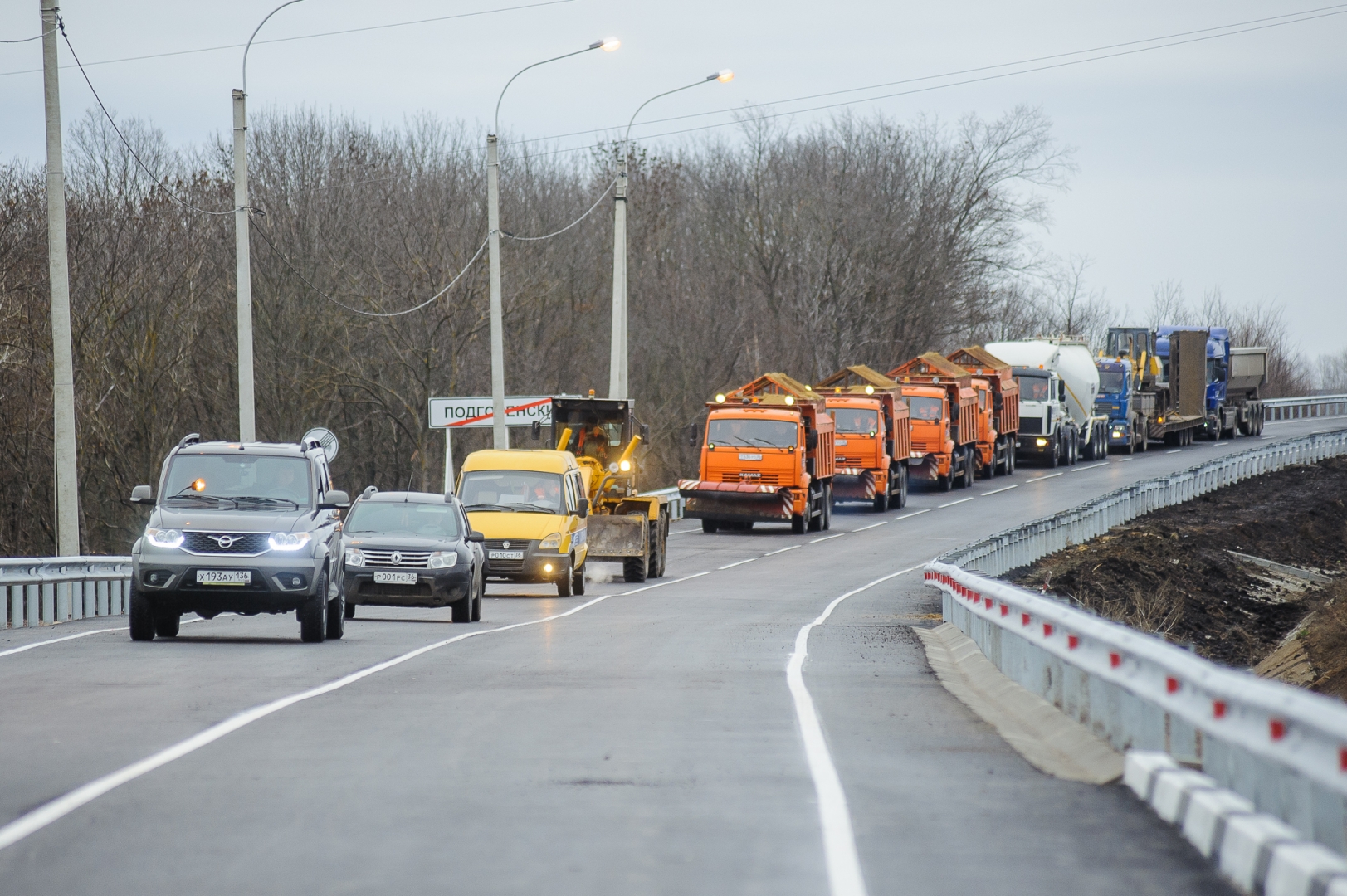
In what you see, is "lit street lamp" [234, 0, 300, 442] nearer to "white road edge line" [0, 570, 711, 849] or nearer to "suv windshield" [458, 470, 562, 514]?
"suv windshield" [458, 470, 562, 514]

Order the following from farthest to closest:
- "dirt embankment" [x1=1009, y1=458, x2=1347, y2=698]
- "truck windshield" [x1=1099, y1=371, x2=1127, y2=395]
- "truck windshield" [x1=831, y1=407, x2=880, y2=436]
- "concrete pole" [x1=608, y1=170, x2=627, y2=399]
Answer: "truck windshield" [x1=1099, y1=371, x2=1127, y2=395] < "truck windshield" [x1=831, y1=407, x2=880, y2=436] < "concrete pole" [x1=608, y1=170, x2=627, y2=399] < "dirt embankment" [x1=1009, y1=458, x2=1347, y2=698]

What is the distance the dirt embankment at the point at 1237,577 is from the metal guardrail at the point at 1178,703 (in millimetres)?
8131

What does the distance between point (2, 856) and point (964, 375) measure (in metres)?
48.9

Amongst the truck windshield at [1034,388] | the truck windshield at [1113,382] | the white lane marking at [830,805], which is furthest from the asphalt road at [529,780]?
the truck windshield at [1113,382]

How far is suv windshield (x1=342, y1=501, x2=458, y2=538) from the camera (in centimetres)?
2241

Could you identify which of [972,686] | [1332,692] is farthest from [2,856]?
[1332,692]

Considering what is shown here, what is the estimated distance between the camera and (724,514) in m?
43.0

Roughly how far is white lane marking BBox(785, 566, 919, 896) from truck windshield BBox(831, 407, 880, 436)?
111 ft

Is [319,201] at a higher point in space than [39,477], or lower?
higher

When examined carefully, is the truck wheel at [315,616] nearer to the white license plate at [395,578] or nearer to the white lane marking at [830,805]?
the white license plate at [395,578]

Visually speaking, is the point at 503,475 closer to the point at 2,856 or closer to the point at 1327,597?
the point at 1327,597

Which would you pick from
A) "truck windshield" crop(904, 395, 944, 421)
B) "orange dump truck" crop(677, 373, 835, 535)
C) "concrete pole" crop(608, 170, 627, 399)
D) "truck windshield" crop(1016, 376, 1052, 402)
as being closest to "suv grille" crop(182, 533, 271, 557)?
"concrete pole" crop(608, 170, 627, 399)

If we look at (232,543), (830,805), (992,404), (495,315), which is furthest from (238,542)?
(992,404)

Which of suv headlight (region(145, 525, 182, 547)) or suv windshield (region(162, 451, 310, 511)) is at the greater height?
suv windshield (region(162, 451, 310, 511))
